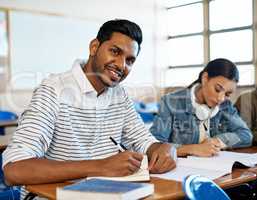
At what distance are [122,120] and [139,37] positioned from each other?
13.4 inches

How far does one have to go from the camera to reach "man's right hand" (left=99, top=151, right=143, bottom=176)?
110cm

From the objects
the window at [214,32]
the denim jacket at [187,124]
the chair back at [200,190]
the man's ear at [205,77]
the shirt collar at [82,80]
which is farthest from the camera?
the window at [214,32]

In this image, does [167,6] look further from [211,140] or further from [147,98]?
[211,140]

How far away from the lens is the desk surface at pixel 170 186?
0.98m

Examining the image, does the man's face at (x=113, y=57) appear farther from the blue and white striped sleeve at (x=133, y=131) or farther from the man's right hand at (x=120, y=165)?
the man's right hand at (x=120, y=165)

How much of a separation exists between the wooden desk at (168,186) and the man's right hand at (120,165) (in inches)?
2.9

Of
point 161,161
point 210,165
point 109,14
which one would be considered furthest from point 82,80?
point 109,14

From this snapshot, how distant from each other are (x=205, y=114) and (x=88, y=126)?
786 mm

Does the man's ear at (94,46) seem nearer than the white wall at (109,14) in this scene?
Yes

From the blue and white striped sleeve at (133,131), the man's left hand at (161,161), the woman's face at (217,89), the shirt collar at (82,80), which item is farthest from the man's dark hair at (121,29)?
the woman's face at (217,89)

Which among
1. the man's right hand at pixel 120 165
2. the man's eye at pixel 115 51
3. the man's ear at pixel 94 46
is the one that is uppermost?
the man's ear at pixel 94 46

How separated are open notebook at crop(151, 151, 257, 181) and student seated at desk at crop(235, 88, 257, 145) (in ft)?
1.68

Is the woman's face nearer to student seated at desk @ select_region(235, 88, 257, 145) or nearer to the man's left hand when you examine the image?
student seated at desk @ select_region(235, 88, 257, 145)

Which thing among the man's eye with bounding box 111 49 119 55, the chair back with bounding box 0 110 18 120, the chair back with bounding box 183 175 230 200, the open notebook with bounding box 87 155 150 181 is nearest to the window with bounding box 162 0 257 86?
the chair back with bounding box 0 110 18 120
